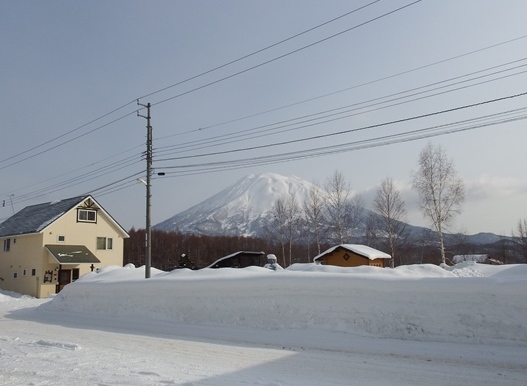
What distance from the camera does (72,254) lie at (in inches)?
1393

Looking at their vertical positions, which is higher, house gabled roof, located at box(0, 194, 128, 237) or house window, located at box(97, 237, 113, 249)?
house gabled roof, located at box(0, 194, 128, 237)

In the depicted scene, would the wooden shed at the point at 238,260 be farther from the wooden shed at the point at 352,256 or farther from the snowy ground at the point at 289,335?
the snowy ground at the point at 289,335

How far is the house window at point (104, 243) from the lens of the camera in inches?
1545

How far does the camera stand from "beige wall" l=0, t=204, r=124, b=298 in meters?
34.8

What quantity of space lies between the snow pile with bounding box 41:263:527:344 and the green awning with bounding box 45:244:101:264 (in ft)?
61.7

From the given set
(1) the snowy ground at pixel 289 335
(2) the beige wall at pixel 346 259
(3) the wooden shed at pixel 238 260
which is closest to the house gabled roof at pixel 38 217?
(3) the wooden shed at pixel 238 260

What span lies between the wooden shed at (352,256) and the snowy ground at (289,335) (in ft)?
54.3

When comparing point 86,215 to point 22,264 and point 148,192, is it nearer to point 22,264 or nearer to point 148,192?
point 22,264

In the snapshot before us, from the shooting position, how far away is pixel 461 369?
8023mm

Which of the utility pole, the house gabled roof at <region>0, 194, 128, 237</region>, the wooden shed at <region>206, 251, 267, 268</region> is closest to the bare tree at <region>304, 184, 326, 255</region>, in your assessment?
the wooden shed at <region>206, 251, 267, 268</region>

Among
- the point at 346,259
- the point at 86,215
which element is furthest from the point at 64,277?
the point at 346,259

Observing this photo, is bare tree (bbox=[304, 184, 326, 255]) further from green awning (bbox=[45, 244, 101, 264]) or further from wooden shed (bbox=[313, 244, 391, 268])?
green awning (bbox=[45, 244, 101, 264])

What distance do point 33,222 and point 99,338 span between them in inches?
1187

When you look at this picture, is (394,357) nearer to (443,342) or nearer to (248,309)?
(443,342)
